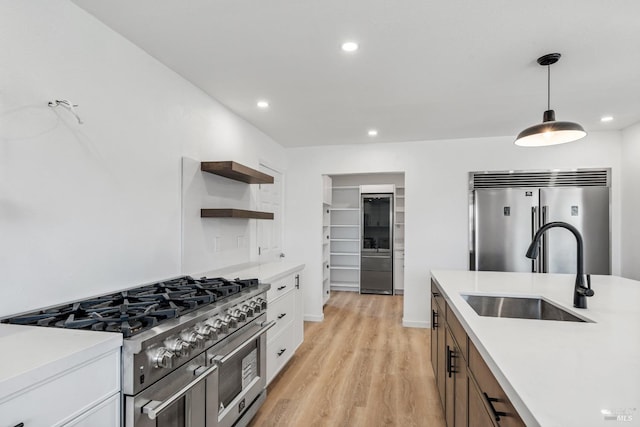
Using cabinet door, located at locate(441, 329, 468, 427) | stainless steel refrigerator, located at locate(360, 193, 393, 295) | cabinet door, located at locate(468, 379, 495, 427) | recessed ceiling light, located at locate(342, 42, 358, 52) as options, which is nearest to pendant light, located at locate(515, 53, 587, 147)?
recessed ceiling light, located at locate(342, 42, 358, 52)

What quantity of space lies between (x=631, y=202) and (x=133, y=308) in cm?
494

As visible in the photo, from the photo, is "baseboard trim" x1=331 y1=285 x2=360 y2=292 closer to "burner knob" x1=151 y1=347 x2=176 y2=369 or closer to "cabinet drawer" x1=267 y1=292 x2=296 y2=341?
"cabinet drawer" x1=267 y1=292 x2=296 y2=341

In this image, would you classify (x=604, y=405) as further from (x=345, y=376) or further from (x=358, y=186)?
(x=358, y=186)

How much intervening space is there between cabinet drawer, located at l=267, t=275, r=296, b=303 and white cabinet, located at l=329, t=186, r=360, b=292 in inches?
144

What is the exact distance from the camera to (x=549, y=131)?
205 centimetres

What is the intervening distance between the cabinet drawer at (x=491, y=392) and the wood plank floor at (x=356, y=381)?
4.18 feet

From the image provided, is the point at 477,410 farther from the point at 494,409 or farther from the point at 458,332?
the point at 458,332

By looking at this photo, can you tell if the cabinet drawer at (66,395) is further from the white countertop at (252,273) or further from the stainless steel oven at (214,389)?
the white countertop at (252,273)

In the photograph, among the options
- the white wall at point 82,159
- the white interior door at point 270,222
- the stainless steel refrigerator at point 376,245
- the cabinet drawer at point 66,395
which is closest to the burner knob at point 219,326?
the cabinet drawer at point 66,395

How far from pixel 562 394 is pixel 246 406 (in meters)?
1.91

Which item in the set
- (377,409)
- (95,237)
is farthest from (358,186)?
(95,237)

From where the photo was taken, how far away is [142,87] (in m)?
2.23

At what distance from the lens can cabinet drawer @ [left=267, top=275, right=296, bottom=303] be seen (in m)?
2.76

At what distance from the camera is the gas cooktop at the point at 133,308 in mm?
1342
